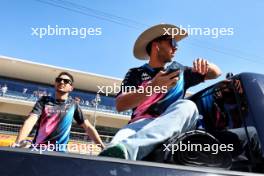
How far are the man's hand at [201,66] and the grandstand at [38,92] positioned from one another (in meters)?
26.8

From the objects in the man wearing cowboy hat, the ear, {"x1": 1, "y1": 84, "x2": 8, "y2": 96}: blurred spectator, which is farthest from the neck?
{"x1": 1, "y1": 84, "x2": 8, "y2": 96}: blurred spectator

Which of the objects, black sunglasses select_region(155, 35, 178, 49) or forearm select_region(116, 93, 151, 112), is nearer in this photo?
forearm select_region(116, 93, 151, 112)

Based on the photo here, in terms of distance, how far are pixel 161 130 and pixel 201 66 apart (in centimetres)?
78

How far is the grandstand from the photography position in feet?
99.9

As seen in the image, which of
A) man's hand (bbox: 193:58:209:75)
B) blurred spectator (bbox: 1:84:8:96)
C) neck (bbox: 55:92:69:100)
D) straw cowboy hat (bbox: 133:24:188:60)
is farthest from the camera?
blurred spectator (bbox: 1:84:8:96)

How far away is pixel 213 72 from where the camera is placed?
2719 millimetres

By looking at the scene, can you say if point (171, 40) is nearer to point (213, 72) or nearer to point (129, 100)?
point (213, 72)

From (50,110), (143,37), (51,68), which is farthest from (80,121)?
(51,68)

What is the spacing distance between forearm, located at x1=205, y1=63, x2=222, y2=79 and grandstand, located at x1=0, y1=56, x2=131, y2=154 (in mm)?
26741

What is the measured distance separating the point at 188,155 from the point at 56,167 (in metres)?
0.71

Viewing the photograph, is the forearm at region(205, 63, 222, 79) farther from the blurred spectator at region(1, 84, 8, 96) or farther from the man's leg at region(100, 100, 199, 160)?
the blurred spectator at region(1, 84, 8, 96)

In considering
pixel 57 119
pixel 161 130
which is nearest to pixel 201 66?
pixel 161 130

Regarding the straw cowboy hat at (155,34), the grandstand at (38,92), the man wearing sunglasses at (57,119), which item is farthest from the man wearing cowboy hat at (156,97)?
the grandstand at (38,92)

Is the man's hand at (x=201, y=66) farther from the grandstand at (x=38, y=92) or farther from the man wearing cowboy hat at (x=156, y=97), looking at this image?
the grandstand at (x=38, y=92)
